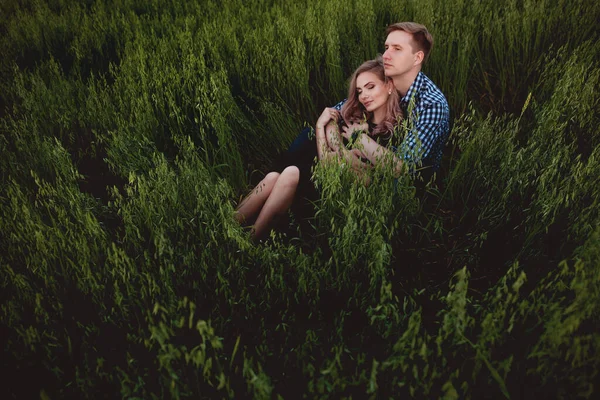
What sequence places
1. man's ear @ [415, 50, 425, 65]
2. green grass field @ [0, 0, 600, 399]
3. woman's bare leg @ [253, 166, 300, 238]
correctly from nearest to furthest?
green grass field @ [0, 0, 600, 399], woman's bare leg @ [253, 166, 300, 238], man's ear @ [415, 50, 425, 65]

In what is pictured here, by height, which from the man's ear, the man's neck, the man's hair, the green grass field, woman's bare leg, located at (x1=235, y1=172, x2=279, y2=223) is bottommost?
woman's bare leg, located at (x1=235, y1=172, x2=279, y2=223)

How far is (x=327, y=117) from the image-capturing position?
2174mm

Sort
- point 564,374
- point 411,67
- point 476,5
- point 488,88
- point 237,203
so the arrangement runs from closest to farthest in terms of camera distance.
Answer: point 564,374 → point 411,67 → point 237,203 → point 488,88 → point 476,5

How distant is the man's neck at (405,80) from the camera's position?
211cm

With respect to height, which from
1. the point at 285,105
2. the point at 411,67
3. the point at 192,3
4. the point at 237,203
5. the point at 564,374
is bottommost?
the point at 237,203

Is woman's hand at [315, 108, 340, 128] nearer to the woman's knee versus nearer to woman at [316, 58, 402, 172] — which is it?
woman at [316, 58, 402, 172]

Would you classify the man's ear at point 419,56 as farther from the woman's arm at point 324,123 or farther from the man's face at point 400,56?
the woman's arm at point 324,123

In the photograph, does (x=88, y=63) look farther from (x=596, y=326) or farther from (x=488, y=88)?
(x=596, y=326)

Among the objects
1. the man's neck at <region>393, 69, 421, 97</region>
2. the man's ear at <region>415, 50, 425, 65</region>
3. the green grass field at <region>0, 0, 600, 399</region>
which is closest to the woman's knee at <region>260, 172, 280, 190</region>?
the green grass field at <region>0, 0, 600, 399</region>

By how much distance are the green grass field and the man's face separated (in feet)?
1.37

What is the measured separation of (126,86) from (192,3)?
1777 mm

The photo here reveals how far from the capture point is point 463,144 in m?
1.83

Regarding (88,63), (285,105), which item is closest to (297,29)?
(285,105)

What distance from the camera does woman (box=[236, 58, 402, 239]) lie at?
200 cm
